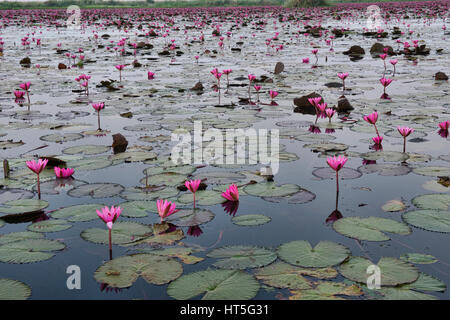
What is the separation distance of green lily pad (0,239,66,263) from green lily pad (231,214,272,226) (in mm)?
843

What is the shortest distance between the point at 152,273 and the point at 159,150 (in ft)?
6.07

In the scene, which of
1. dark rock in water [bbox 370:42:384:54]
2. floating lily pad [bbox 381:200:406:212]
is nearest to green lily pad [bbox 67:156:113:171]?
floating lily pad [bbox 381:200:406:212]

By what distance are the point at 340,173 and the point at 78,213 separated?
5.39ft

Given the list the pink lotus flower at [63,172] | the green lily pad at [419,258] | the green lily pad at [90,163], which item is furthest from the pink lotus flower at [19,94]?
the green lily pad at [419,258]

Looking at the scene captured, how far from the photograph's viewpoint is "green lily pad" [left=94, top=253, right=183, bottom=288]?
70.8 inches

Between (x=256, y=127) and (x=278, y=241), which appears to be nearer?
(x=278, y=241)

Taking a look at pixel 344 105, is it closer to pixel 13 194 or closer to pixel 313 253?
pixel 313 253

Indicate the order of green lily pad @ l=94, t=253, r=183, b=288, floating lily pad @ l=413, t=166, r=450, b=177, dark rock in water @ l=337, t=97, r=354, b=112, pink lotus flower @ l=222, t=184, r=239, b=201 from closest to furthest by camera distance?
green lily pad @ l=94, t=253, r=183, b=288 → pink lotus flower @ l=222, t=184, r=239, b=201 → floating lily pad @ l=413, t=166, r=450, b=177 → dark rock in water @ l=337, t=97, r=354, b=112

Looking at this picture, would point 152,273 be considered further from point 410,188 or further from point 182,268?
point 410,188

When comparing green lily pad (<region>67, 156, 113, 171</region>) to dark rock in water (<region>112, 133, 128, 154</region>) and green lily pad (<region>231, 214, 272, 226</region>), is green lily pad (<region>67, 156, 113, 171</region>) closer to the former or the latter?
dark rock in water (<region>112, 133, 128, 154</region>)

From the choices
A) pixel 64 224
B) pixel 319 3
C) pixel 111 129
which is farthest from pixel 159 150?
pixel 319 3

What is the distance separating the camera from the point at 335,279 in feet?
5.84

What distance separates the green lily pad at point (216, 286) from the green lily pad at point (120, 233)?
0.45m

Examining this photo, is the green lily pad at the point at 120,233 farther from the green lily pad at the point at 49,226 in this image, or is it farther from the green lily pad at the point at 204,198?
the green lily pad at the point at 204,198
